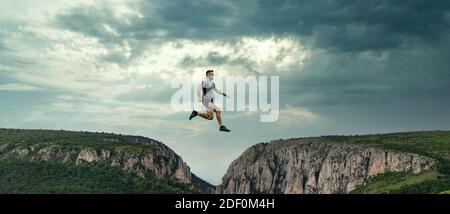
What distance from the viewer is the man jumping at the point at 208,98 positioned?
1555 inches

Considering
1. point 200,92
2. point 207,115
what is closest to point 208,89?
point 200,92

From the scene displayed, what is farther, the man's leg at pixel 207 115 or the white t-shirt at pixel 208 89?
the man's leg at pixel 207 115

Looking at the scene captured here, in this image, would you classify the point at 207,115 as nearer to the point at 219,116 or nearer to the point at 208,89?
the point at 219,116

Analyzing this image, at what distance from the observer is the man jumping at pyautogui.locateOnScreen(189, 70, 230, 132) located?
39500 mm

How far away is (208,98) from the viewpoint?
40.4 metres

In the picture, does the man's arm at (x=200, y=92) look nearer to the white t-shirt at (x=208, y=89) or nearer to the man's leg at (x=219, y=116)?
the white t-shirt at (x=208, y=89)

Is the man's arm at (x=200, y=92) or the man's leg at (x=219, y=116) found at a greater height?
the man's arm at (x=200, y=92)

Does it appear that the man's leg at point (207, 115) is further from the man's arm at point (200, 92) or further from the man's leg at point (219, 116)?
the man's arm at point (200, 92)

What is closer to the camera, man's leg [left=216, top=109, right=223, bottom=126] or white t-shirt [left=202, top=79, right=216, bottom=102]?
white t-shirt [left=202, top=79, right=216, bottom=102]

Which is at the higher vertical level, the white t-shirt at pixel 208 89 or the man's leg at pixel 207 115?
the white t-shirt at pixel 208 89

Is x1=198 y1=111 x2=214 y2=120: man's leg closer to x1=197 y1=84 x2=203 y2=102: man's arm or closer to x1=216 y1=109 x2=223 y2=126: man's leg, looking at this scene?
x1=216 y1=109 x2=223 y2=126: man's leg
